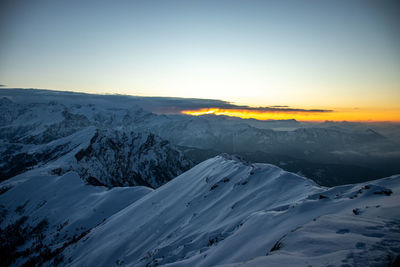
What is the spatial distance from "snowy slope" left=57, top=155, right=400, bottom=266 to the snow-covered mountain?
5 cm

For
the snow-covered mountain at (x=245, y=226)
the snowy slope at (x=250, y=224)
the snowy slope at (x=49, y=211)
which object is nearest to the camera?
the snow-covered mountain at (x=245, y=226)

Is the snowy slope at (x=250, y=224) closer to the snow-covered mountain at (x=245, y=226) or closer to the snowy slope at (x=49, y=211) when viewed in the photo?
the snow-covered mountain at (x=245, y=226)

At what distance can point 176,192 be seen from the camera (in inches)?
1764

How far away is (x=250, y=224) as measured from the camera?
1808 cm

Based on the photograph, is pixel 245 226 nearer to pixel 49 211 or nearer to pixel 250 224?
pixel 250 224

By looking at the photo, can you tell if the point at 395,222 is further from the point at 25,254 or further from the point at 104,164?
the point at 104,164

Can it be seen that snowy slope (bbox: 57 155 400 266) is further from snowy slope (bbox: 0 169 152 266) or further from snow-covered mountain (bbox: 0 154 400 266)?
snowy slope (bbox: 0 169 152 266)

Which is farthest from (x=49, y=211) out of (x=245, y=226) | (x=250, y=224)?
(x=250, y=224)

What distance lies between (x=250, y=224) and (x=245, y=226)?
500 mm

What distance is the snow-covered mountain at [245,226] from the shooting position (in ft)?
32.6

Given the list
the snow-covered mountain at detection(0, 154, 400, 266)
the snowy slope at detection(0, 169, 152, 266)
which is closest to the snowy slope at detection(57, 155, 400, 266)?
the snow-covered mountain at detection(0, 154, 400, 266)

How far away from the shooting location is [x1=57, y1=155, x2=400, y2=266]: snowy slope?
33.2ft

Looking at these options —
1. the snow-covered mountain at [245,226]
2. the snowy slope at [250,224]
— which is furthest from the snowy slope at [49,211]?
the snowy slope at [250,224]

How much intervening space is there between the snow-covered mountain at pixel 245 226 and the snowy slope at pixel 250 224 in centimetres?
5
